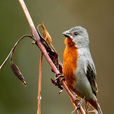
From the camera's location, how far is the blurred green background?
38.8 ft

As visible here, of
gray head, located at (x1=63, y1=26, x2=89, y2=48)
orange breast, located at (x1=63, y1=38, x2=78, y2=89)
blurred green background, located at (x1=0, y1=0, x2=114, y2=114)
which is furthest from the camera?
blurred green background, located at (x1=0, y1=0, x2=114, y2=114)

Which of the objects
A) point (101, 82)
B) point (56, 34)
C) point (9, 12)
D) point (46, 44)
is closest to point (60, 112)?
point (101, 82)

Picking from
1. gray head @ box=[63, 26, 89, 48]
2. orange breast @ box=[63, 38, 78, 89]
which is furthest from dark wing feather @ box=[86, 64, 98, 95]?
gray head @ box=[63, 26, 89, 48]

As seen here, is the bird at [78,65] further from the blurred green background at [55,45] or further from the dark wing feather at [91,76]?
the blurred green background at [55,45]

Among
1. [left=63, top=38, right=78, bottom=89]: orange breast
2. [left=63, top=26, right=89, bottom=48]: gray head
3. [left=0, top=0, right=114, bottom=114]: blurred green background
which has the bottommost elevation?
[left=0, top=0, right=114, bottom=114]: blurred green background

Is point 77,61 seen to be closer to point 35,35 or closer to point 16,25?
point 35,35

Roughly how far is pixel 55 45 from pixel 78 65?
24.9ft

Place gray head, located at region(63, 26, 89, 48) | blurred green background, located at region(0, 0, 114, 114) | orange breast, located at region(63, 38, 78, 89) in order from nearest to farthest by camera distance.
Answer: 1. orange breast, located at region(63, 38, 78, 89)
2. gray head, located at region(63, 26, 89, 48)
3. blurred green background, located at region(0, 0, 114, 114)

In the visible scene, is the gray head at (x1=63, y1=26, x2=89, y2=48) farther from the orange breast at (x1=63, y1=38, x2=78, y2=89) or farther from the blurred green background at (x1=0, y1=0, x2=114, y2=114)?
the blurred green background at (x1=0, y1=0, x2=114, y2=114)

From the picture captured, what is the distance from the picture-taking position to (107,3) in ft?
43.7

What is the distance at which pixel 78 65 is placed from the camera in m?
5.84

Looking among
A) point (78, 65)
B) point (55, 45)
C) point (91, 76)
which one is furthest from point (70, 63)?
point (55, 45)

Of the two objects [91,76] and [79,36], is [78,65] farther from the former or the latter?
[79,36]

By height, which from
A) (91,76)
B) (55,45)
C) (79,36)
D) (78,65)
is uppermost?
(79,36)
